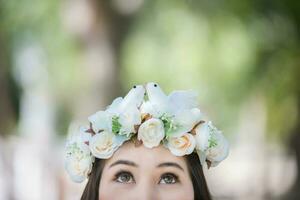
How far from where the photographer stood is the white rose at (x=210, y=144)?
12.4ft

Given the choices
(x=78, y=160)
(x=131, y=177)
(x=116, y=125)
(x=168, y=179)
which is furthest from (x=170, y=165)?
(x=78, y=160)

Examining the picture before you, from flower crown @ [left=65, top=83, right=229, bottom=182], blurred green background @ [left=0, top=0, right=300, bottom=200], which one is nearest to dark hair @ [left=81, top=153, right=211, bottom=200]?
flower crown @ [left=65, top=83, right=229, bottom=182]

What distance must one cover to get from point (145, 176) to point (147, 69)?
1515 centimetres

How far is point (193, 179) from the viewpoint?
379 cm

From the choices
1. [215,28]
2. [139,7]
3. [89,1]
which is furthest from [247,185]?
[89,1]

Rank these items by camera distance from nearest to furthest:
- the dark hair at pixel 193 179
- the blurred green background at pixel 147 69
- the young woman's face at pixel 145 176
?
the young woman's face at pixel 145 176, the dark hair at pixel 193 179, the blurred green background at pixel 147 69

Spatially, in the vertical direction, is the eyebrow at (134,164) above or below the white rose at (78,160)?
below

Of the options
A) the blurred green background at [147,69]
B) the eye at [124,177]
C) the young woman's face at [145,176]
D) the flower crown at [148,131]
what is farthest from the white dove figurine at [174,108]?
the blurred green background at [147,69]

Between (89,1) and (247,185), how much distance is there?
30.0 ft

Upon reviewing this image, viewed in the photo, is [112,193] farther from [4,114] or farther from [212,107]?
[212,107]

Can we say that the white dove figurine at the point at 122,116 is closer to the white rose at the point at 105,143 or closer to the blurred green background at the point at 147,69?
the white rose at the point at 105,143

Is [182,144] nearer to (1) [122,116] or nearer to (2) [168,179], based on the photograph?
(2) [168,179]

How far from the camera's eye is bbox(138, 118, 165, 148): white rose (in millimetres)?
3680

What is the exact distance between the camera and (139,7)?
15109 mm
